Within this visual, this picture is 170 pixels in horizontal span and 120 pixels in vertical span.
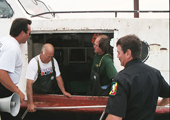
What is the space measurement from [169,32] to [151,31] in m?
0.31

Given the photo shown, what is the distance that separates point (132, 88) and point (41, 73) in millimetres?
1860

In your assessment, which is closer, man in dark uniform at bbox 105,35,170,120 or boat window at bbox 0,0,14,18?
man in dark uniform at bbox 105,35,170,120

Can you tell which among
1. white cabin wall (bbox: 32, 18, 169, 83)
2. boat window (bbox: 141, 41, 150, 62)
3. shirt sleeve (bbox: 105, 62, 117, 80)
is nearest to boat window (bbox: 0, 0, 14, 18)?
white cabin wall (bbox: 32, 18, 169, 83)

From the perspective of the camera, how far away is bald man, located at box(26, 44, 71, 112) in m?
2.32

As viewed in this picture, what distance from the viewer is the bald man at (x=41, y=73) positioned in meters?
2.32

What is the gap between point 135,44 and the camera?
127 centimetres

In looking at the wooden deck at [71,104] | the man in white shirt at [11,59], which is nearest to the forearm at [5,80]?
the man in white shirt at [11,59]

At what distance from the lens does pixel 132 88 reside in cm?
116

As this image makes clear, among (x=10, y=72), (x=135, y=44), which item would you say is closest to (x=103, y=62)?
(x=135, y=44)

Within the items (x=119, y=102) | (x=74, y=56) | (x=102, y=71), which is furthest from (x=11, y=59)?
(x=74, y=56)

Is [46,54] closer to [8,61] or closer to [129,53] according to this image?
[8,61]

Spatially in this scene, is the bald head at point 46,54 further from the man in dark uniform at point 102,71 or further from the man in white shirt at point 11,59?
the man in dark uniform at point 102,71

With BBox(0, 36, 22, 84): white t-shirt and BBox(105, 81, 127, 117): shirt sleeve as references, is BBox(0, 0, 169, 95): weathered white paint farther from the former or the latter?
BBox(105, 81, 127, 117): shirt sleeve

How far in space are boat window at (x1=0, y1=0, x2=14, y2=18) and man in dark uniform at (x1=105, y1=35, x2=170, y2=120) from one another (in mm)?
2338
